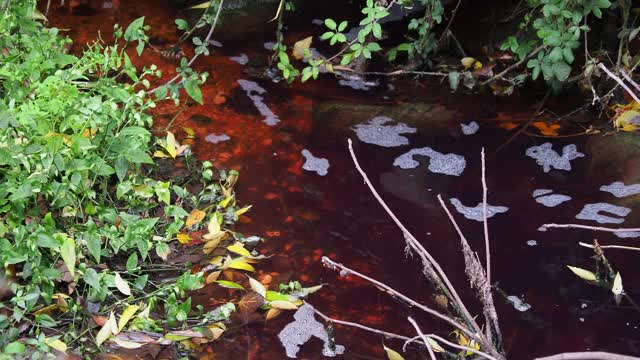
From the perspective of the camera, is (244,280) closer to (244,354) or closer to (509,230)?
(244,354)

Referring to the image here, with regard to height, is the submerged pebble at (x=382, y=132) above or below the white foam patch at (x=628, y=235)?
above

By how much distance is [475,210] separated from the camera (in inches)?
131

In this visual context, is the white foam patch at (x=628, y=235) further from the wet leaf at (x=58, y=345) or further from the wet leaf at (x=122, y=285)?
the wet leaf at (x=58, y=345)

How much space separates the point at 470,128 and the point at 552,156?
44 centimetres

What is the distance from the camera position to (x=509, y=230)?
3217 millimetres

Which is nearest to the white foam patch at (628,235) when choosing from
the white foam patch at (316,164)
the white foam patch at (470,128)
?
the white foam patch at (470,128)

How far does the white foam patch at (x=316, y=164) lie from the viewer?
11.6ft

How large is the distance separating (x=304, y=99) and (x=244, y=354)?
1.77 metres

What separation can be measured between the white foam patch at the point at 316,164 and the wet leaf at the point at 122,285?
44.9 inches

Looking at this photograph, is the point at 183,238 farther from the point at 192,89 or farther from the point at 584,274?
the point at 584,274

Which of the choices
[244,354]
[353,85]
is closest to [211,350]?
[244,354]

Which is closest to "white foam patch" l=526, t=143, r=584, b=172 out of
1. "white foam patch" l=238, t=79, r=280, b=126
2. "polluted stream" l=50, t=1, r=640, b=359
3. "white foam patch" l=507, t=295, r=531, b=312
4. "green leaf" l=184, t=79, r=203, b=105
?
"polluted stream" l=50, t=1, r=640, b=359

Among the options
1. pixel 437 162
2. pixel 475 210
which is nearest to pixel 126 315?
pixel 475 210

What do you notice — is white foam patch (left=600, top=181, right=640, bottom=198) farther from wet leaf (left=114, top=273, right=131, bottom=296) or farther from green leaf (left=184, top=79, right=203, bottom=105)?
wet leaf (left=114, top=273, right=131, bottom=296)
